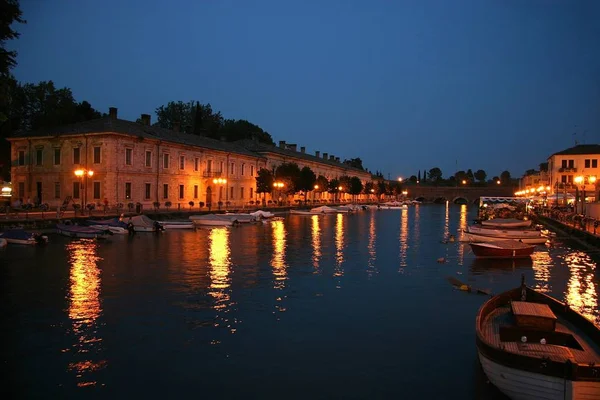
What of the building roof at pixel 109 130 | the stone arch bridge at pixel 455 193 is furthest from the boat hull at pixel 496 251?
the stone arch bridge at pixel 455 193

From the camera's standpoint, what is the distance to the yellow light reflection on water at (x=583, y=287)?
15680mm

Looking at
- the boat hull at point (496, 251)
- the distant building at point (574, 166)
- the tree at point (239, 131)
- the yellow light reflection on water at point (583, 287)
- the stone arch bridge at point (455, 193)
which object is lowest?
the yellow light reflection on water at point (583, 287)

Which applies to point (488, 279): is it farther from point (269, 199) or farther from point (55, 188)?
point (269, 199)

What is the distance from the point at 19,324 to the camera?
13.1m

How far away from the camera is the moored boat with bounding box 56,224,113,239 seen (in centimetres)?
3362

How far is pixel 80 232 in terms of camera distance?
33750mm

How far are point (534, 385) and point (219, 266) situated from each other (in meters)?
16.9

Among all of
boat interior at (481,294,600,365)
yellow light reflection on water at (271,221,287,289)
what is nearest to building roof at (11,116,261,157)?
yellow light reflection on water at (271,221,287,289)

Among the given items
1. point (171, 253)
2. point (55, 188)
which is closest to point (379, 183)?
point (55, 188)

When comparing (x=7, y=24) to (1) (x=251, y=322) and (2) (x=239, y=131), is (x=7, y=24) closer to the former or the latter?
(1) (x=251, y=322)

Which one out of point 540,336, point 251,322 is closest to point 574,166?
point 251,322

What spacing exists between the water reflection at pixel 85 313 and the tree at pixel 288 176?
54389mm

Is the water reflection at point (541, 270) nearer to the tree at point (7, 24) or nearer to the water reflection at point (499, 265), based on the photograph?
the water reflection at point (499, 265)

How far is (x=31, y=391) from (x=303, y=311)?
7.57m
